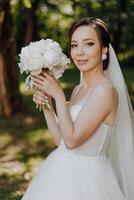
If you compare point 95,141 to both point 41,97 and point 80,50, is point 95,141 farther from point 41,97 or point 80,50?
point 80,50

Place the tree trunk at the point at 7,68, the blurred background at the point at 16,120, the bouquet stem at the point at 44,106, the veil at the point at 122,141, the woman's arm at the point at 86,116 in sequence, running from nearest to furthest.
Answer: the woman's arm at the point at 86,116, the bouquet stem at the point at 44,106, the veil at the point at 122,141, the blurred background at the point at 16,120, the tree trunk at the point at 7,68

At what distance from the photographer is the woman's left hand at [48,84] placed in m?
3.09

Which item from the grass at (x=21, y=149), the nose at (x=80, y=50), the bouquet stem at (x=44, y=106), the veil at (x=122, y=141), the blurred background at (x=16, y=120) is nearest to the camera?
the nose at (x=80, y=50)

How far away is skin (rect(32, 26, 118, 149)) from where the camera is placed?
3043 mm

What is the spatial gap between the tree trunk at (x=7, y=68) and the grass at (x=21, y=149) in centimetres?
29

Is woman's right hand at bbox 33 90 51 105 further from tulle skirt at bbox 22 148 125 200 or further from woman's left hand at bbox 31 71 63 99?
tulle skirt at bbox 22 148 125 200

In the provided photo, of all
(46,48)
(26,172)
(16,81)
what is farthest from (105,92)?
(16,81)

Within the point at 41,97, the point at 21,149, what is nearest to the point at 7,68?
the point at 21,149

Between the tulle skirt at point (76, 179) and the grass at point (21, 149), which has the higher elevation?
the tulle skirt at point (76, 179)

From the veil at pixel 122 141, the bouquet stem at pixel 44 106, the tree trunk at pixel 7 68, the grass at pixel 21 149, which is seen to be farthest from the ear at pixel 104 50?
the tree trunk at pixel 7 68

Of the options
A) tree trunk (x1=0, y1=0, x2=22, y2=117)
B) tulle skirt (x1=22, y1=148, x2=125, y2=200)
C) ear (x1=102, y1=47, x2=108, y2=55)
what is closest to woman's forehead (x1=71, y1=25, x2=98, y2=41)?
ear (x1=102, y1=47, x2=108, y2=55)

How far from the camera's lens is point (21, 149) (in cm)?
845

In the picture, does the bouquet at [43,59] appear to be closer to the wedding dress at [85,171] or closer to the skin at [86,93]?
the skin at [86,93]

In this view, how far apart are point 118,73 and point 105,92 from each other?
0.44 metres
